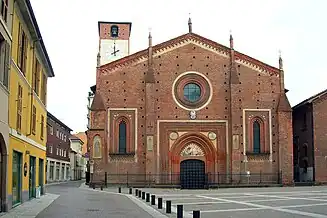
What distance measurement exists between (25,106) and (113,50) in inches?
1815

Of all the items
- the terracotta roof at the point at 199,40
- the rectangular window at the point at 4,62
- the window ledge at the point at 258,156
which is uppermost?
the terracotta roof at the point at 199,40

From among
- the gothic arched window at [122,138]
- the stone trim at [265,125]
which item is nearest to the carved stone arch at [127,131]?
the gothic arched window at [122,138]

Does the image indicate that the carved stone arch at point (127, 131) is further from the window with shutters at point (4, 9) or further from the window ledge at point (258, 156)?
the window with shutters at point (4, 9)

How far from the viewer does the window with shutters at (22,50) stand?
70.8 feet

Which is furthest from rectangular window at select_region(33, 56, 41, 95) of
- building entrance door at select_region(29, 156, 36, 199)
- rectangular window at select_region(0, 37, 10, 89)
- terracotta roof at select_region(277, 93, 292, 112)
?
terracotta roof at select_region(277, 93, 292, 112)

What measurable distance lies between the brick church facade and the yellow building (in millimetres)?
14789

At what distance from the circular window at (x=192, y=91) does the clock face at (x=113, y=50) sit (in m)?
23.1

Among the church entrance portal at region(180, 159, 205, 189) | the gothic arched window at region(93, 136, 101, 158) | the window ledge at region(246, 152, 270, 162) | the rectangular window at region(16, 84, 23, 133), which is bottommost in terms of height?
the church entrance portal at region(180, 159, 205, 189)

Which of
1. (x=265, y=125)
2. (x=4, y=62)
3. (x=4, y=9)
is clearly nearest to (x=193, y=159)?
(x=265, y=125)

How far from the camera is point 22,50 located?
74.2 feet

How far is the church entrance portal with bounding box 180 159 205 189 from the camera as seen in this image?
1838 inches

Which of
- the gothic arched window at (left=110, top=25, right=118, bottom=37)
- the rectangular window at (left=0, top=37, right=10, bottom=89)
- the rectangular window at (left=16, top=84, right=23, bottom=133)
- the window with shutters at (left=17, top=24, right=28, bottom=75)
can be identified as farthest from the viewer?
the gothic arched window at (left=110, top=25, right=118, bottom=37)

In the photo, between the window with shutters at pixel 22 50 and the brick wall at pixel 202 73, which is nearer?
the window with shutters at pixel 22 50

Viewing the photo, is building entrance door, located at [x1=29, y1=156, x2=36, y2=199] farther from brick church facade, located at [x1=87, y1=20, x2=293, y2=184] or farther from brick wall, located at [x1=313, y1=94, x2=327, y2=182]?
brick wall, located at [x1=313, y1=94, x2=327, y2=182]
